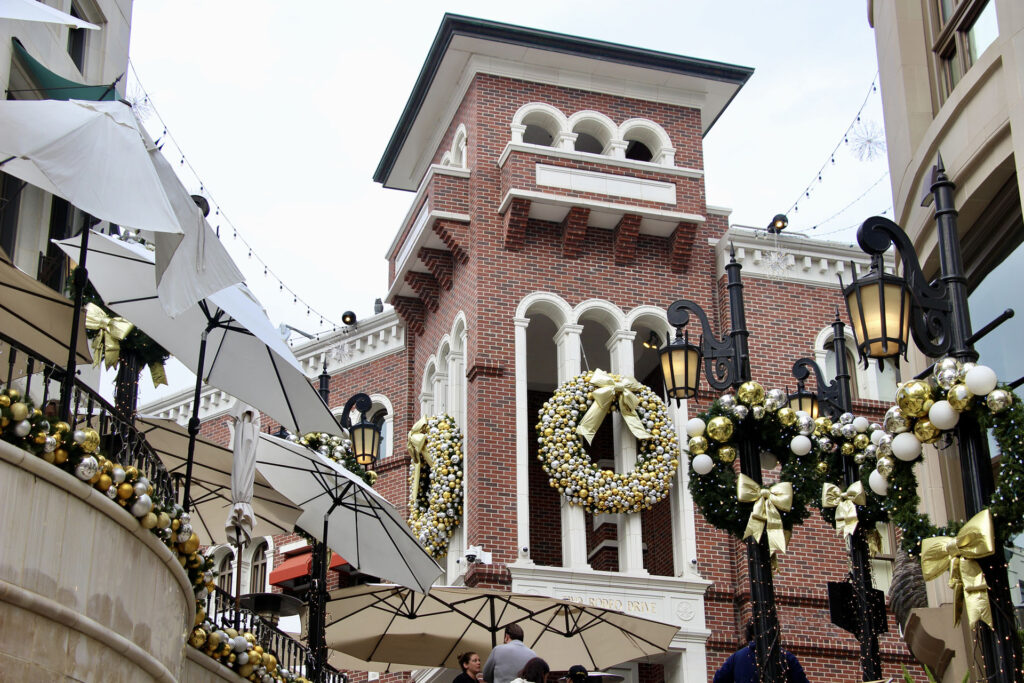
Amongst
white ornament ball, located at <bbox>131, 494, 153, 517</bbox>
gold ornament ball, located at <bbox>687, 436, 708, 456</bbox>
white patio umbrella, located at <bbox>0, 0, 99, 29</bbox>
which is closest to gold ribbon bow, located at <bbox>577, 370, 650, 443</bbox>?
gold ornament ball, located at <bbox>687, 436, 708, 456</bbox>

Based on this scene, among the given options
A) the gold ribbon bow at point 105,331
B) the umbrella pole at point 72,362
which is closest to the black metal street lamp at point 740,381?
the umbrella pole at point 72,362

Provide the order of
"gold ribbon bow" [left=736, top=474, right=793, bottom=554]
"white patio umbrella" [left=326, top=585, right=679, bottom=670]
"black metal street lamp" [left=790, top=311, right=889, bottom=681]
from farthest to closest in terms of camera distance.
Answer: "white patio umbrella" [left=326, top=585, right=679, bottom=670], "black metal street lamp" [left=790, top=311, right=889, bottom=681], "gold ribbon bow" [left=736, top=474, right=793, bottom=554]

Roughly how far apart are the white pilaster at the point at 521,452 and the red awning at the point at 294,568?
629cm

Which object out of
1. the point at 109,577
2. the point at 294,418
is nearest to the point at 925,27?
the point at 294,418

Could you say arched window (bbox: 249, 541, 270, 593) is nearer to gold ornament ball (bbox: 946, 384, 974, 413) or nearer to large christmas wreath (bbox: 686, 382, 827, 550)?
large christmas wreath (bbox: 686, 382, 827, 550)

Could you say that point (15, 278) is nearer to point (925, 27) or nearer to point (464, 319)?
point (925, 27)

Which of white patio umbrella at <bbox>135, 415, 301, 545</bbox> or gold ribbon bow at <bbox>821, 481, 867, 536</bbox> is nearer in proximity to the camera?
gold ribbon bow at <bbox>821, 481, 867, 536</bbox>

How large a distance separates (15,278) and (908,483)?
7821 mm

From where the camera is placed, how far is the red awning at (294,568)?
87.8ft

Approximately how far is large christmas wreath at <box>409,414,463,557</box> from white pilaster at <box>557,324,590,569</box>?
163 centimetres

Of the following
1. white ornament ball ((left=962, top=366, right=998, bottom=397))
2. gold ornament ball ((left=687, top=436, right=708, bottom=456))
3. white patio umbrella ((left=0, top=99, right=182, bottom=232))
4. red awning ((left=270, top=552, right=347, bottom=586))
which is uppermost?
red awning ((left=270, top=552, right=347, bottom=586))

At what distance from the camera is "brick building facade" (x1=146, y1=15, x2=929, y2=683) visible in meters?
21.7

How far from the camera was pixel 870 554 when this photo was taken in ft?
46.0

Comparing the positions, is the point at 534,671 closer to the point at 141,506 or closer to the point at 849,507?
the point at 141,506
